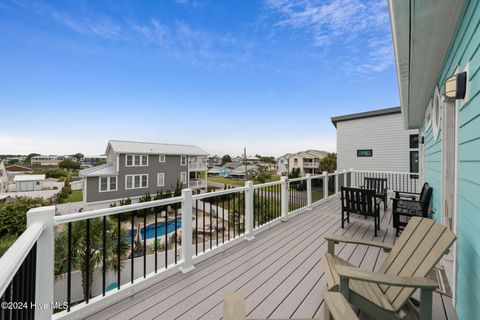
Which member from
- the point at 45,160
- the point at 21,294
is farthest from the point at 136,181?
the point at 45,160

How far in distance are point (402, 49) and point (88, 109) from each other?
18760mm

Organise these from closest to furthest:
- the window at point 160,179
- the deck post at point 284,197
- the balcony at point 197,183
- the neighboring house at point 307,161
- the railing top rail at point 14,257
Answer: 1. the railing top rail at point 14,257
2. the deck post at point 284,197
3. the window at point 160,179
4. the balcony at point 197,183
5. the neighboring house at point 307,161

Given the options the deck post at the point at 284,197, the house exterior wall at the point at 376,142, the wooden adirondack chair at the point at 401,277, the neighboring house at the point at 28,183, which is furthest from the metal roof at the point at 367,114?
the neighboring house at the point at 28,183

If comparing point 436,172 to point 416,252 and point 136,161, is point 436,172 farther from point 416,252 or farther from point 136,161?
point 136,161

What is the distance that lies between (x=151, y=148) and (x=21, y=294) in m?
20.5

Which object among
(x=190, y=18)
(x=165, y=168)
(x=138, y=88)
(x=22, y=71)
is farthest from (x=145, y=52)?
(x=165, y=168)

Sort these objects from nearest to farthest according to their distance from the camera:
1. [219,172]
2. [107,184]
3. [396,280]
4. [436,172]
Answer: [396,280] < [436,172] < [107,184] < [219,172]

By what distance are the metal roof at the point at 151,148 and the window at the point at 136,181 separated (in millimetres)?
2211

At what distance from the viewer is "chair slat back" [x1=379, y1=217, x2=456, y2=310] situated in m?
1.48

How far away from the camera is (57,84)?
1103cm

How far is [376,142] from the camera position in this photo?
438 inches

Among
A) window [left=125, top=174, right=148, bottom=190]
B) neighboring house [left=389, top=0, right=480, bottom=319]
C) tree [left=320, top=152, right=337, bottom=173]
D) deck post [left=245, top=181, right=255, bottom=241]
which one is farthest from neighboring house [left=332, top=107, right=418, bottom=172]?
window [left=125, top=174, right=148, bottom=190]

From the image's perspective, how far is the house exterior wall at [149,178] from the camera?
16.8 m

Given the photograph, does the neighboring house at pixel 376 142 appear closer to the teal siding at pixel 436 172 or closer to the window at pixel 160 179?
the teal siding at pixel 436 172
